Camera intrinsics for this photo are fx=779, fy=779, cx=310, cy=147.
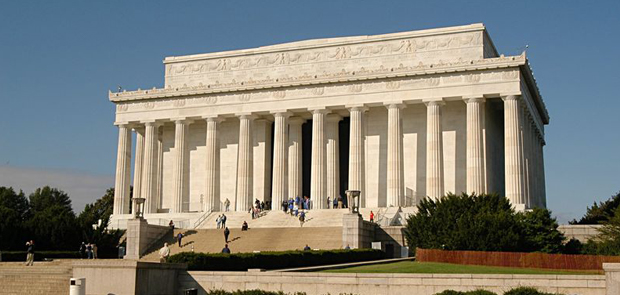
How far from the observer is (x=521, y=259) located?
35.7 meters

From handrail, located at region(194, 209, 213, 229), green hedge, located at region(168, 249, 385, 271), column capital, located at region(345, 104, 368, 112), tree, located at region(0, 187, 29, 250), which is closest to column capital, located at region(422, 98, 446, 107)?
column capital, located at region(345, 104, 368, 112)

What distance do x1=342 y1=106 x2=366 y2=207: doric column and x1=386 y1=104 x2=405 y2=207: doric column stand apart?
240cm

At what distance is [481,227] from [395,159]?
23043 millimetres

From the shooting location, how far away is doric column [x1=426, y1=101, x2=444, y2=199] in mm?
61156

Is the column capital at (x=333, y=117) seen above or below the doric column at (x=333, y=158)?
above

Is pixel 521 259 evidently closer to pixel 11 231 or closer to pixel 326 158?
pixel 11 231

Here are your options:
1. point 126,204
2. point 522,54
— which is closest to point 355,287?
point 522,54

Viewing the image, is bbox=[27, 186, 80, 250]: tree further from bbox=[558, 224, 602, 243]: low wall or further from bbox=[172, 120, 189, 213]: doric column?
bbox=[558, 224, 602, 243]: low wall

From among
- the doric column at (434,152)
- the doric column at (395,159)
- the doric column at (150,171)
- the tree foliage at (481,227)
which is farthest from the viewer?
the doric column at (150,171)

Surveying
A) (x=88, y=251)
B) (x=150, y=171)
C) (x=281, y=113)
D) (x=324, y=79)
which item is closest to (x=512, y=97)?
(x=324, y=79)

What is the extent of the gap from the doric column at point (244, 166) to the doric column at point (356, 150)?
29.9ft

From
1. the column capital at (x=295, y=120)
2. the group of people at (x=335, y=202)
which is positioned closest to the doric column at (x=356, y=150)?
the group of people at (x=335, y=202)

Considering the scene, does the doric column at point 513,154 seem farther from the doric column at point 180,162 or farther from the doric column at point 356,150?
the doric column at point 180,162

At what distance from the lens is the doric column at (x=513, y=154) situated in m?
58.6
